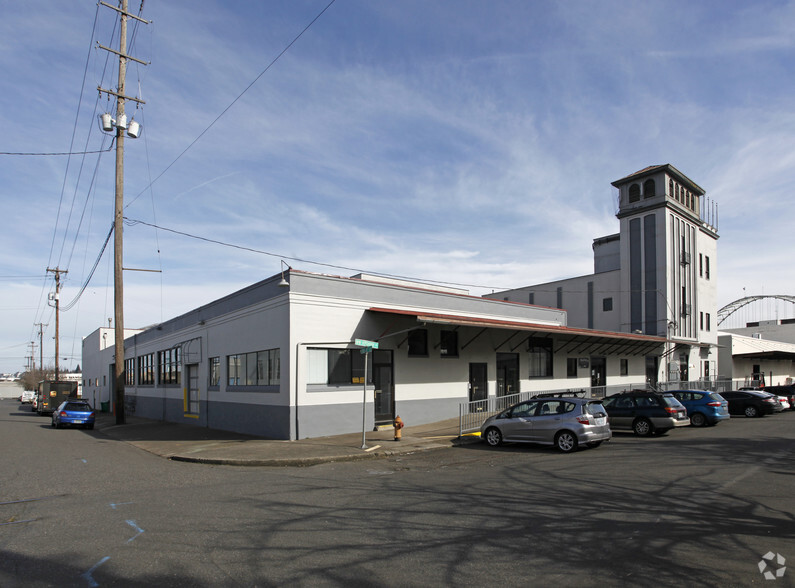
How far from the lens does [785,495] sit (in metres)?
8.86

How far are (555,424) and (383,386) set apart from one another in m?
7.01

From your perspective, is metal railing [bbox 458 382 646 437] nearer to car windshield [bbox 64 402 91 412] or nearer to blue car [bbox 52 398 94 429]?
blue car [bbox 52 398 94 429]

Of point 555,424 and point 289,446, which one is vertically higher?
point 555,424

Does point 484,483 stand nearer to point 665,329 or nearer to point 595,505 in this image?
point 595,505

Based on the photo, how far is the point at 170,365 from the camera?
3088 centimetres

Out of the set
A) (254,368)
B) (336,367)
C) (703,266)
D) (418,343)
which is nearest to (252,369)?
(254,368)

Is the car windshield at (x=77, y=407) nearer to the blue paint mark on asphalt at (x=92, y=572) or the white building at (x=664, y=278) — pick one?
the blue paint mark on asphalt at (x=92, y=572)

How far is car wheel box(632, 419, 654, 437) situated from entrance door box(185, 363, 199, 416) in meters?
19.0

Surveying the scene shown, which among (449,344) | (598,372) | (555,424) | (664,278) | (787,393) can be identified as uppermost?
(664,278)

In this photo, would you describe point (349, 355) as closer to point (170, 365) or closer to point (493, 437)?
point (493, 437)

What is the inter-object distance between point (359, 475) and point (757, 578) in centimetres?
801

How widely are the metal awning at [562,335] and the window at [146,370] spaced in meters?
20.7

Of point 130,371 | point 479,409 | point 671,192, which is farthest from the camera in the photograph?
point 671,192

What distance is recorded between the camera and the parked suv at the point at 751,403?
84.3 feet
